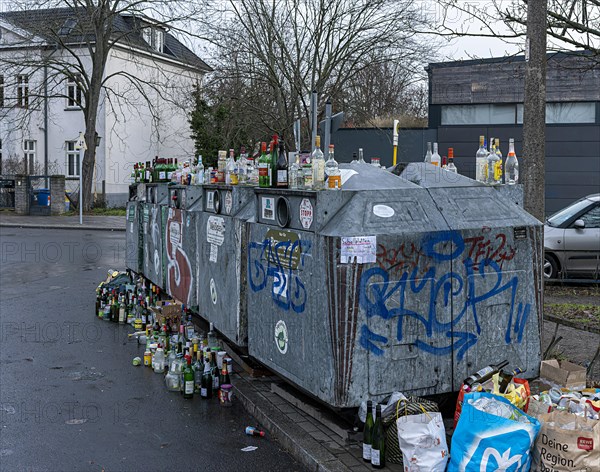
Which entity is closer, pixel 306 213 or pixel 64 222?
pixel 306 213

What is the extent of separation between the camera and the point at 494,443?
411cm

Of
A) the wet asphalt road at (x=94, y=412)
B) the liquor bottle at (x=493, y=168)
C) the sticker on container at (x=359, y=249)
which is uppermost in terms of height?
the liquor bottle at (x=493, y=168)

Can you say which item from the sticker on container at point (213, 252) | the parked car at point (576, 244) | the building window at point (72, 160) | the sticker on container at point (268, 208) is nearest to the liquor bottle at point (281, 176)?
the sticker on container at point (268, 208)

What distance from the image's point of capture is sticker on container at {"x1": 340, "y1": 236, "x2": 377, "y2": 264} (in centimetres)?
479

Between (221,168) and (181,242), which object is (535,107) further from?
(181,242)

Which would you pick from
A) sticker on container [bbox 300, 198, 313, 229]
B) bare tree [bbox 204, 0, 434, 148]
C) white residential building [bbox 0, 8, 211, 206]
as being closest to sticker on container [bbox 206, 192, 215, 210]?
sticker on container [bbox 300, 198, 313, 229]

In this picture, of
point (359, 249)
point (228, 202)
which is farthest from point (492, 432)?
point (228, 202)

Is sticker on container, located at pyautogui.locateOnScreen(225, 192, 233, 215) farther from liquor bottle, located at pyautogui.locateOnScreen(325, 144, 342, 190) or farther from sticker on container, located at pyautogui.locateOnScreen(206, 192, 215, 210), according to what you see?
liquor bottle, located at pyautogui.locateOnScreen(325, 144, 342, 190)

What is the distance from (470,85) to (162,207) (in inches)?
801

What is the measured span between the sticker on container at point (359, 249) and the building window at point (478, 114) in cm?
2428

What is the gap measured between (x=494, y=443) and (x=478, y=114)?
83.2 feet

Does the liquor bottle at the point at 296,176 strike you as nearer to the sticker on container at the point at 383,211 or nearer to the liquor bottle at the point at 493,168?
the sticker on container at the point at 383,211

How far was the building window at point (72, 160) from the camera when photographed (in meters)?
38.4

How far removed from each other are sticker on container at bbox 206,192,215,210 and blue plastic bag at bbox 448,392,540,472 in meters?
4.15
